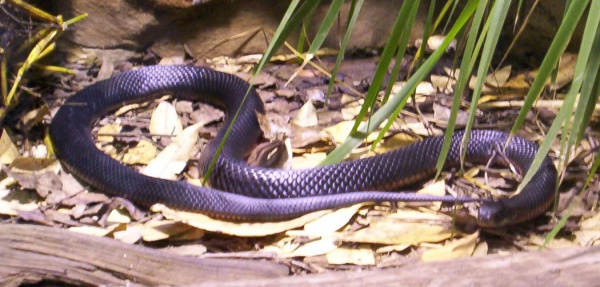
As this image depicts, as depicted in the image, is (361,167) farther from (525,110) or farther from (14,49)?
(14,49)

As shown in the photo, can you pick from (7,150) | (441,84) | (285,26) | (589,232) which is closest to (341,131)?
(441,84)

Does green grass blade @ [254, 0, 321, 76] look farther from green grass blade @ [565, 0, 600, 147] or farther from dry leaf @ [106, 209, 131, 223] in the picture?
dry leaf @ [106, 209, 131, 223]

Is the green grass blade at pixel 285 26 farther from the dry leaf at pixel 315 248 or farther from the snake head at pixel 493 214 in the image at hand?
the snake head at pixel 493 214

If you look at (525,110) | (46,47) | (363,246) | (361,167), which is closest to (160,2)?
(46,47)

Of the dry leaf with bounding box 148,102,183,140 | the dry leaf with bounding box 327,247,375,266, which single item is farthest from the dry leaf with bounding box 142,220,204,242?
the dry leaf with bounding box 148,102,183,140

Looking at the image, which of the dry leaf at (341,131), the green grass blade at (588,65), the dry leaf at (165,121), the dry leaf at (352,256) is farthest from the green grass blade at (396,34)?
the dry leaf at (165,121)

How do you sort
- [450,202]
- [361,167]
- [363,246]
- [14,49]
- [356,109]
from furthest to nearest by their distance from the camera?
[356,109] < [14,49] < [361,167] < [450,202] < [363,246]

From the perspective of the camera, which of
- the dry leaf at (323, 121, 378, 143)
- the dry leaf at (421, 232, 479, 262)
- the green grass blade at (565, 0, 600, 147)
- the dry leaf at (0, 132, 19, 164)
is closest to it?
the green grass blade at (565, 0, 600, 147)
